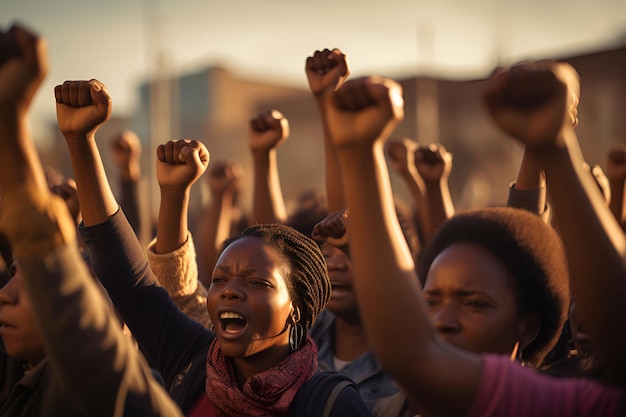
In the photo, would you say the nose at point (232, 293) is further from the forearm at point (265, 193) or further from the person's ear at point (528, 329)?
the forearm at point (265, 193)

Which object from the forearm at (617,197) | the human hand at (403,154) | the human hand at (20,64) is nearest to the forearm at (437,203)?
the human hand at (403,154)

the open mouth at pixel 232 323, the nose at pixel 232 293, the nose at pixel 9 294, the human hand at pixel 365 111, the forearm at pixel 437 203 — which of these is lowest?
the forearm at pixel 437 203

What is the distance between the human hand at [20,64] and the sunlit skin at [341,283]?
2.23 meters

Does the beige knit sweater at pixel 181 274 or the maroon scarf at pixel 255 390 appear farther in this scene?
the beige knit sweater at pixel 181 274

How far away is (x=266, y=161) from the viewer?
4387mm

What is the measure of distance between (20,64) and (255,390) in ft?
4.69

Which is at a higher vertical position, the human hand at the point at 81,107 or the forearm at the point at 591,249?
the human hand at the point at 81,107

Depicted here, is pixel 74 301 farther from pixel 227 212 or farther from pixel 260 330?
pixel 227 212

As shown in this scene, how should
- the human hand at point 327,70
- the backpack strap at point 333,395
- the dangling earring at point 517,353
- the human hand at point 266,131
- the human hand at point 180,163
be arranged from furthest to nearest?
1. the human hand at point 266,131
2. the human hand at point 327,70
3. the human hand at point 180,163
4. the backpack strap at point 333,395
5. the dangling earring at point 517,353

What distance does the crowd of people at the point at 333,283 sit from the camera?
5.76 feet

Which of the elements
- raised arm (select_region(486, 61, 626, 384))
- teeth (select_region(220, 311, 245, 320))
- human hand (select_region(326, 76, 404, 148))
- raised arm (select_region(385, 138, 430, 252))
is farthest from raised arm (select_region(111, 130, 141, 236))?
raised arm (select_region(486, 61, 626, 384))

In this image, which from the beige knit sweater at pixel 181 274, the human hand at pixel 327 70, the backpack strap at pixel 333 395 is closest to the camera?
the backpack strap at pixel 333 395

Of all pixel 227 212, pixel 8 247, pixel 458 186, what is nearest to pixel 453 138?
pixel 458 186

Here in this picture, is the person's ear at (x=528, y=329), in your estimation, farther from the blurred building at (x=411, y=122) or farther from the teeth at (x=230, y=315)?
the blurred building at (x=411, y=122)
